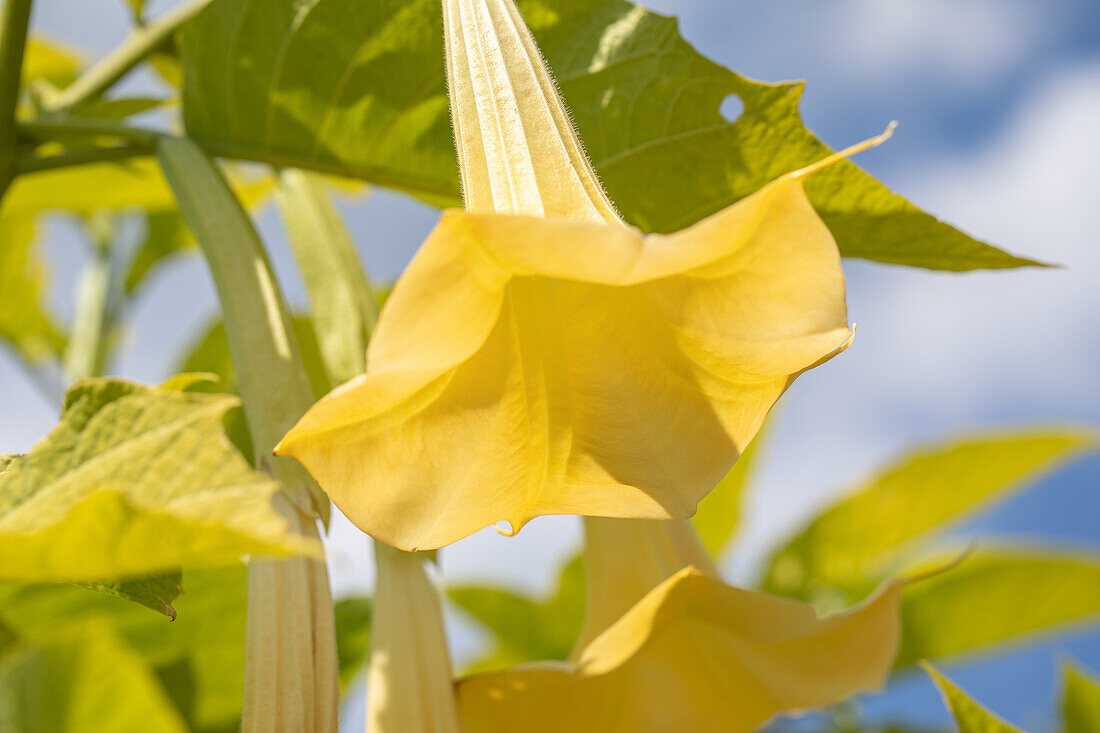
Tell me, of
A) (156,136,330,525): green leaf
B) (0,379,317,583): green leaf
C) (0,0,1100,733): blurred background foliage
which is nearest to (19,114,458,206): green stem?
(0,0,1100,733): blurred background foliage

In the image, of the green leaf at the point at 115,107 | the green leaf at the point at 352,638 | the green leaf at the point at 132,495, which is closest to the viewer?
the green leaf at the point at 132,495

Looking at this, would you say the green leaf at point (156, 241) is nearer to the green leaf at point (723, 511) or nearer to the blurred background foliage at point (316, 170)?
the blurred background foliage at point (316, 170)

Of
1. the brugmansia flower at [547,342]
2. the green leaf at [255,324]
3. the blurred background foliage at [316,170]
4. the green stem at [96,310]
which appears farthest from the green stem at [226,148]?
the green stem at [96,310]

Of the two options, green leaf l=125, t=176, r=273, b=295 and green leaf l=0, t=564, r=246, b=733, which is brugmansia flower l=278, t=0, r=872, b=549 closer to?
green leaf l=0, t=564, r=246, b=733

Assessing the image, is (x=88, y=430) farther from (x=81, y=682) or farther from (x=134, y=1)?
(x=134, y=1)

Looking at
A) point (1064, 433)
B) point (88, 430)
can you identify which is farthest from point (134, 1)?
point (1064, 433)

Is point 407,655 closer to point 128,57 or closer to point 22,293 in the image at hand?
point 128,57
